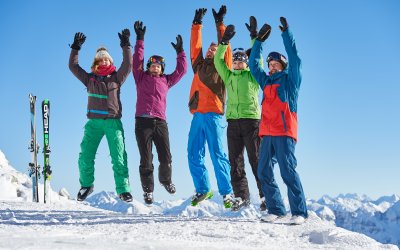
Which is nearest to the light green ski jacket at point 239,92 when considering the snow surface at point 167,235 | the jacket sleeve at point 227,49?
the jacket sleeve at point 227,49

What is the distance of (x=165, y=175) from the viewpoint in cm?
Result: 1022

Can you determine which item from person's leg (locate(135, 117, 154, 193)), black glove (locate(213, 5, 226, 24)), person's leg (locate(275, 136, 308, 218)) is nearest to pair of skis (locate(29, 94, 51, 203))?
person's leg (locate(135, 117, 154, 193))

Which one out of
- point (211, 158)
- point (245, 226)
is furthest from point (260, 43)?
point (245, 226)

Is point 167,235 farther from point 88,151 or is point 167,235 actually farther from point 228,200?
point 88,151

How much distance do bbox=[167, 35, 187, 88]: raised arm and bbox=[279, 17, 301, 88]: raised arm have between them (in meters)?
3.15

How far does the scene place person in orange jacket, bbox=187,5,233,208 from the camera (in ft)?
31.8

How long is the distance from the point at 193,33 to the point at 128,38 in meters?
1.48

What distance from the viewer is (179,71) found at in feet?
34.3

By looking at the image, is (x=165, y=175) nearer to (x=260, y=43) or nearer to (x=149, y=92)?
(x=149, y=92)

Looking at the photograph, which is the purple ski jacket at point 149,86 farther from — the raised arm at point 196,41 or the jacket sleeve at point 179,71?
the raised arm at point 196,41

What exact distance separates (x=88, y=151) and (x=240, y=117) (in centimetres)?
336

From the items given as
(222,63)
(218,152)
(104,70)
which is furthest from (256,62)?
(104,70)

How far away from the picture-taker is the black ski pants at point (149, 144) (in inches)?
391

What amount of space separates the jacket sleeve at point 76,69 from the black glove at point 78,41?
9 cm
